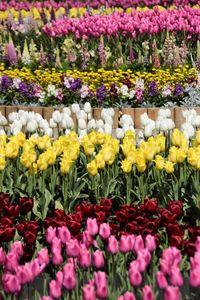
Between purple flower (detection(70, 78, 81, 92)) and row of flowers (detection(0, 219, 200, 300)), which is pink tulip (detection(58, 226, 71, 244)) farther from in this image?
purple flower (detection(70, 78, 81, 92))

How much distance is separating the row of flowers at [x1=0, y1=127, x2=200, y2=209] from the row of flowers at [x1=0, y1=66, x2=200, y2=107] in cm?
378

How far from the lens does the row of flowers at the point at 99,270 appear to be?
11.4 ft

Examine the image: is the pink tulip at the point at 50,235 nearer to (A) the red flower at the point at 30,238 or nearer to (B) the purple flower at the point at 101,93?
(A) the red flower at the point at 30,238

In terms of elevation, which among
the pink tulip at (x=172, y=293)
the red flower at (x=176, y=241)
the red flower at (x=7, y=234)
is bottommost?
the red flower at (x=7, y=234)

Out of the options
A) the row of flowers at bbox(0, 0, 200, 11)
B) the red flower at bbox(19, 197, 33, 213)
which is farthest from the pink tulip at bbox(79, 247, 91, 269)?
the row of flowers at bbox(0, 0, 200, 11)

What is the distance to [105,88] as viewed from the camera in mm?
9867

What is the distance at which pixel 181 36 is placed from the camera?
1220 centimetres

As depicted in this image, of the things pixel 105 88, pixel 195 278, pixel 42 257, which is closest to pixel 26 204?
pixel 42 257

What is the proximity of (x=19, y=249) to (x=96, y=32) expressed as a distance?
8966 mm

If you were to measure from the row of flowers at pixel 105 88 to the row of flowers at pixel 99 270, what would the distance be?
5435 millimetres

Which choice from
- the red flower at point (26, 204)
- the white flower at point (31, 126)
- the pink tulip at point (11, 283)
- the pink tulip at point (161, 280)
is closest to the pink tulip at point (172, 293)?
the pink tulip at point (161, 280)

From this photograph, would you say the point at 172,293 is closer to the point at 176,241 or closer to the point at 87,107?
the point at 176,241

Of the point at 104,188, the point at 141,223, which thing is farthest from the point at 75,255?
the point at 104,188

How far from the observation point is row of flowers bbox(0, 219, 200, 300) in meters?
3.49
